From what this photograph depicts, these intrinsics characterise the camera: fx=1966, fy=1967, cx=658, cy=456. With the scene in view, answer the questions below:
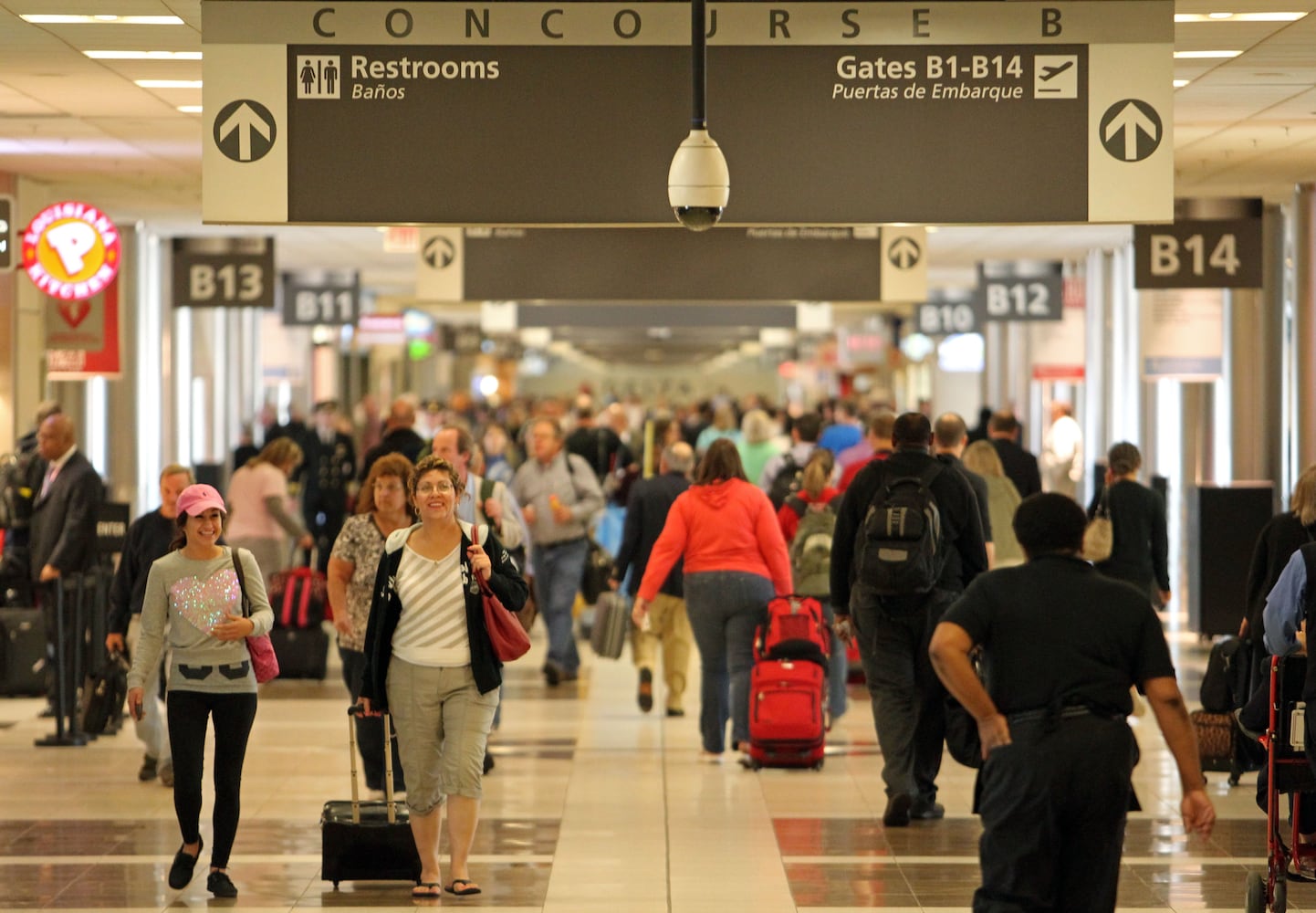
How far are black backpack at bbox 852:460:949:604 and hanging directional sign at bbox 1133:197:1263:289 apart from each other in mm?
7322

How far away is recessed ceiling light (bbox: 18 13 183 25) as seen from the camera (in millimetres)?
9062

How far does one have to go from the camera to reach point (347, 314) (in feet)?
80.4

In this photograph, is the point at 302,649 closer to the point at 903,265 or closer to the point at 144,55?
the point at 144,55

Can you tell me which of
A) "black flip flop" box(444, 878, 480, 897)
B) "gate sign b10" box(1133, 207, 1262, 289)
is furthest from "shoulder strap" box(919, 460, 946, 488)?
"gate sign b10" box(1133, 207, 1262, 289)

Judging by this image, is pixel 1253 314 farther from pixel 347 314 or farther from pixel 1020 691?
pixel 1020 691

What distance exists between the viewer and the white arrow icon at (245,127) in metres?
8.14

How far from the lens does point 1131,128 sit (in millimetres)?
8156

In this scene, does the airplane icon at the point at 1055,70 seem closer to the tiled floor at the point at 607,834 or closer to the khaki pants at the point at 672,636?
the tiled floor at the point at 607,834

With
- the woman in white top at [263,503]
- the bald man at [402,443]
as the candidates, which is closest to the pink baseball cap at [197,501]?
the bald man at [402,443]

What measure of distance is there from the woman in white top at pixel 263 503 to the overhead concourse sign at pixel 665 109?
5927 millimetres

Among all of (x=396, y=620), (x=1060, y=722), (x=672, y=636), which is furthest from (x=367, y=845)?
(x=672, y=636)

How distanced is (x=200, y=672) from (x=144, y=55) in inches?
157

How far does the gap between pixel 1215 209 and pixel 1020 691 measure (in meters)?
11.5

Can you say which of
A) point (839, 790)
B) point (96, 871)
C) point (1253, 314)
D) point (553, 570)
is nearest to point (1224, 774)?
point (839, 790)
